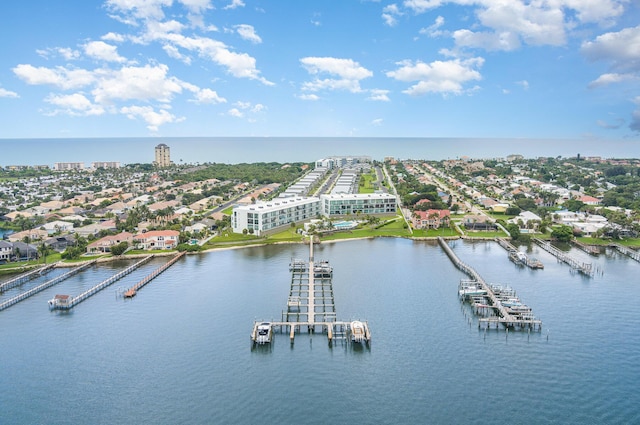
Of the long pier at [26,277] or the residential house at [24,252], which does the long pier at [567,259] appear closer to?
the long pier at [26,277]

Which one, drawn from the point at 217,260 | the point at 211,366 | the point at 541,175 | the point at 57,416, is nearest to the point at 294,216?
the point at 217,260

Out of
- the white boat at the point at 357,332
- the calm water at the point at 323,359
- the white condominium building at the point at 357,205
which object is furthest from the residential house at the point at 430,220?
the white boat at the point at 357,332

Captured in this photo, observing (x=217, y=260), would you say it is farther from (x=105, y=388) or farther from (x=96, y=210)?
(x=96, y=210)

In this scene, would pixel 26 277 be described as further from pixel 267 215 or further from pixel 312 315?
pixel 312 315

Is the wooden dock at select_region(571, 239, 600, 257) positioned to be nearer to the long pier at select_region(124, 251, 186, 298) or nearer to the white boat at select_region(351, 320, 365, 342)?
the white boat at select_region(351, 320, 365, 342)

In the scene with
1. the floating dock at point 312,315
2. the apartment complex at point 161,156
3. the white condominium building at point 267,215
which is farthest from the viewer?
the apartment complex at point 161,156

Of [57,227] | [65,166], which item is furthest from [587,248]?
[65,166]
